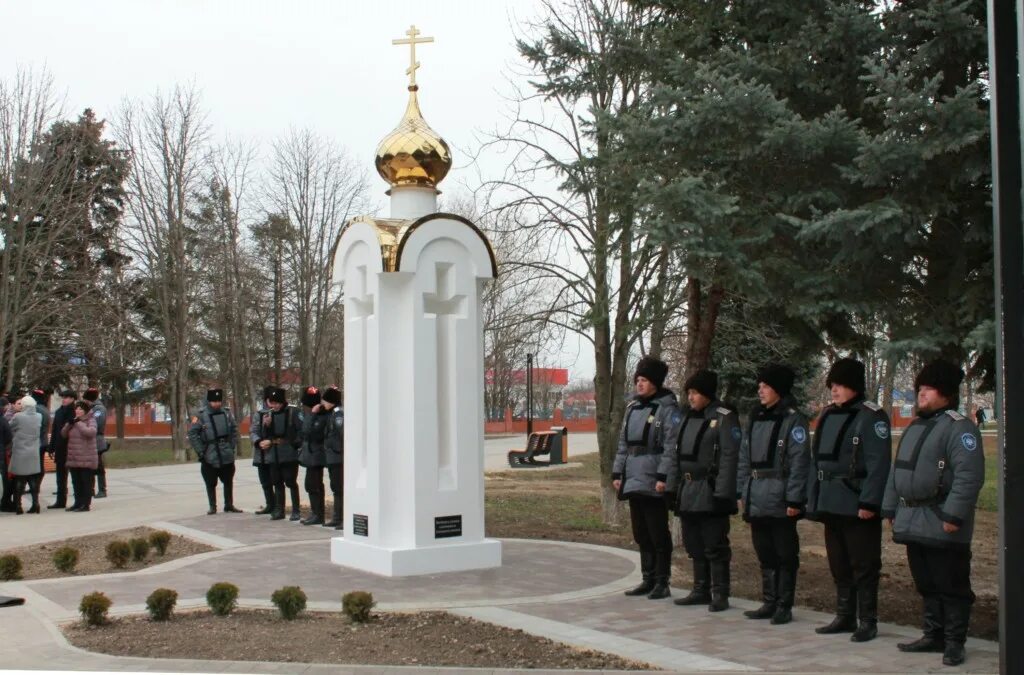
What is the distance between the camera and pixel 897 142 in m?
7.03

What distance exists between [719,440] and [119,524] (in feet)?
32.8

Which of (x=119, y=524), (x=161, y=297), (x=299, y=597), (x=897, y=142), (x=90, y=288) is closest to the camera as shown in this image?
(x=897, y=142)

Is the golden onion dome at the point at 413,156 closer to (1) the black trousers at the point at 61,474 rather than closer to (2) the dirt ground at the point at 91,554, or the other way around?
(2) the dirt ground at the point at 91,554

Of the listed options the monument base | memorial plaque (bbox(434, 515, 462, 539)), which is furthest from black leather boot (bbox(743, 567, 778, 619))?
memorial plaque (bbox(434, 515, 462, 539))

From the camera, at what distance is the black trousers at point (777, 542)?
27.0ft

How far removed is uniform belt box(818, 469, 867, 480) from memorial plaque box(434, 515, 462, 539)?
406 cm

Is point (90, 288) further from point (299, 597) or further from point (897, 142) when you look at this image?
point (897, 142)

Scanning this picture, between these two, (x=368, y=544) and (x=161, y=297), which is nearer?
(x=368, y=544)

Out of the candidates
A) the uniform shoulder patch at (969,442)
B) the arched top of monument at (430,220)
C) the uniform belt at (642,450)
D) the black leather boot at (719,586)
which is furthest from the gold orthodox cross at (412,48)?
the uniform shoulder patch at (969,442)

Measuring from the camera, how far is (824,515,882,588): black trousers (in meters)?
7.61

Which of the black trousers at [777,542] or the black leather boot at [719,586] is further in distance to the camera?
the black leather boot at [719,586]

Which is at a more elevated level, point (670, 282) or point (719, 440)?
point (670, 282)

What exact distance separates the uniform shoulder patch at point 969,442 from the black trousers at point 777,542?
1674 mm

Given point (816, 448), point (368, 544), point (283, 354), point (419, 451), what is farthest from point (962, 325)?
point (283, 354)
